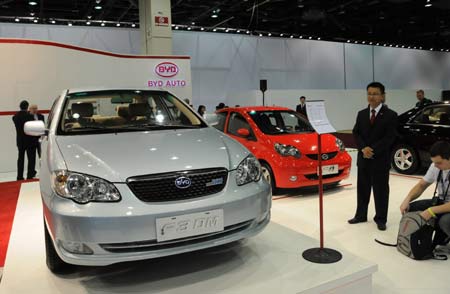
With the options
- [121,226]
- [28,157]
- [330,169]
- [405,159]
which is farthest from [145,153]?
[28,157]

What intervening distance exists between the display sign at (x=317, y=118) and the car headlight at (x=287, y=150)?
1.98m

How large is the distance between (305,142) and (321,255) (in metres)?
2.47

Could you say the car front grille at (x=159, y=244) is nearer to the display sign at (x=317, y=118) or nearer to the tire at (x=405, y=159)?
the display sign at (x=317, y=118)

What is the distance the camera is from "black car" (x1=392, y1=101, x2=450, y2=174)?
5703mm

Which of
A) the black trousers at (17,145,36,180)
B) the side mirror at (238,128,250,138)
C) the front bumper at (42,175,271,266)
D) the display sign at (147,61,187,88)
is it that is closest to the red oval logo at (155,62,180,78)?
the display sign at (147,61,187,88)

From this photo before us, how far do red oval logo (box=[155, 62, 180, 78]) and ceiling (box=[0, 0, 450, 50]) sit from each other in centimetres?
421

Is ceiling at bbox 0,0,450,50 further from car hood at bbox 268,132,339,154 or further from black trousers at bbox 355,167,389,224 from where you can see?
black trousers at bbox 355,167,389,224

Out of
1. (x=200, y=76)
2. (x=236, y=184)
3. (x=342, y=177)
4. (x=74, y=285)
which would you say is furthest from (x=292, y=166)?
(x=200, y=76)

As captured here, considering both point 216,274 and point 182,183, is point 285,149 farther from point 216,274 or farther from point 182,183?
point 182,183

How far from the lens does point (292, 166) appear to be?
186 inches

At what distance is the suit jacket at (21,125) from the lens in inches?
273

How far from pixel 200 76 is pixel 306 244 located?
47.1ft

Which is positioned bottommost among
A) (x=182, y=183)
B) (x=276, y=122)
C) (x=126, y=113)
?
(x=182, y=183)

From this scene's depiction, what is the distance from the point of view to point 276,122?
219 inches
